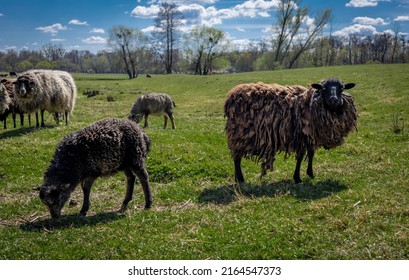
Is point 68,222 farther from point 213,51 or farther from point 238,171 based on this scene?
point 213,51

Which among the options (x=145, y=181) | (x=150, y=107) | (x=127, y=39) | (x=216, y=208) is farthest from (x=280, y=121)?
(x=127, y=39)

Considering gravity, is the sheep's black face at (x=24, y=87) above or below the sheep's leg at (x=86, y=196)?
above

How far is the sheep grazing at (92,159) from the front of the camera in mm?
8258

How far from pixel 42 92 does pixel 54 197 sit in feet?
41.6

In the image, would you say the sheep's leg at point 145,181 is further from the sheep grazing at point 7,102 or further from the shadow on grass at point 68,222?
the sheep grazing at point 7,102

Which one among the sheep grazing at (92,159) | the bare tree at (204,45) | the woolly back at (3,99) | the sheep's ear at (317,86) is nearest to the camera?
the sheep grazing at (92,159)

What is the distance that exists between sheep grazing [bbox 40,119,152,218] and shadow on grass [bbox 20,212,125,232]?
0.22m

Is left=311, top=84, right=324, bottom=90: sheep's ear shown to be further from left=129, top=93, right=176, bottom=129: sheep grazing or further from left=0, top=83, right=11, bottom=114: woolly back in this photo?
left=0, top=83, right=11, bottom=114: woolly back

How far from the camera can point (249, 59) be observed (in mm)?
79938

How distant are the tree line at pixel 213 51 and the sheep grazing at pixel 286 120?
3917 mm

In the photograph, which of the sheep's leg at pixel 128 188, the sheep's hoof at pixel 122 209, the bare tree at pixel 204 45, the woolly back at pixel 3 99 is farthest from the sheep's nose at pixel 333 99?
the bare tree at pixel 204 45

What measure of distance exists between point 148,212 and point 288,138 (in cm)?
475

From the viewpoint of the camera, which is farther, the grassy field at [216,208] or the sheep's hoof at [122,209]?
the sheep's hoof at [122,209]

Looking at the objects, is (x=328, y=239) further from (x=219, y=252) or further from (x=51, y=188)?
(x=51, y=188)
